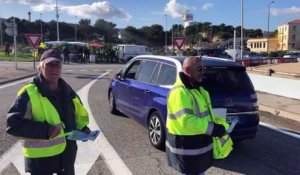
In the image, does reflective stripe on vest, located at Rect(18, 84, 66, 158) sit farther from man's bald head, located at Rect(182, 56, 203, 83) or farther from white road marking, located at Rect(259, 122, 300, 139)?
white road marking, located at Rect(259, 122, 300, 139)

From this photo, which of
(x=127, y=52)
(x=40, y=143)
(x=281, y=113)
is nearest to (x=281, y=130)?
(x=281, y=113)

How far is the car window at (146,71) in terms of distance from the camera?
7.87 m

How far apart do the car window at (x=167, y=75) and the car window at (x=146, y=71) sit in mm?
432

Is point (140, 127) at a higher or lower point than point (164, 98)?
lower

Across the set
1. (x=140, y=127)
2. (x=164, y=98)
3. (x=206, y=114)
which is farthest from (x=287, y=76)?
(x=206, y=114)

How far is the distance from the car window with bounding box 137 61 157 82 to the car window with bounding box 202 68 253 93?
4.53 feet

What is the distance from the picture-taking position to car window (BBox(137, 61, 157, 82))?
7.87m

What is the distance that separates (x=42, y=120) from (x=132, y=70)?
588 centimetres

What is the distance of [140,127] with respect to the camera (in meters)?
8.74

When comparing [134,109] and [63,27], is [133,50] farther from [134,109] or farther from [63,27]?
[63,27]

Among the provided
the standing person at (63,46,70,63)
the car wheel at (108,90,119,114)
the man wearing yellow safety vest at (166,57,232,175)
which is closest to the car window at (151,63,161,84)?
the car wheel at (108,90,119,114)

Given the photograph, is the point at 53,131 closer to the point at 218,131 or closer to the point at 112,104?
the point at 218,131

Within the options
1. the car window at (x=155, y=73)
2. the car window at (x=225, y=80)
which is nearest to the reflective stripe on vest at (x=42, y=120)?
the car window at (x=225, y=80)

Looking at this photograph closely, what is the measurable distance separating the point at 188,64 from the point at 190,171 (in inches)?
37.7
